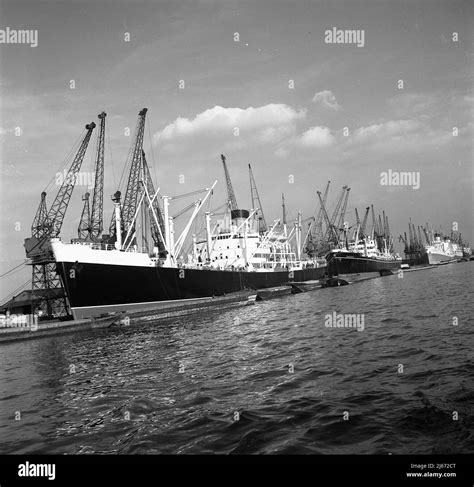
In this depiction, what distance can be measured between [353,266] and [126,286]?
80.1m

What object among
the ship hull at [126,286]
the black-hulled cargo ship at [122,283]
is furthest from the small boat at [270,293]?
the black-hulled cargo ship at [122,283]

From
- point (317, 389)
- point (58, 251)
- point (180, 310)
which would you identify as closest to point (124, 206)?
point (58, 251)

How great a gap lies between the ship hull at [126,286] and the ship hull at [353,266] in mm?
54371

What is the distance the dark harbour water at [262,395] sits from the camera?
26.7 ft

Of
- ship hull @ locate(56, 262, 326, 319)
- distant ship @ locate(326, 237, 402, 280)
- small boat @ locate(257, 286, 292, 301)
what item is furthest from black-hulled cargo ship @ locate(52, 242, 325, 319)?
distant ship @ locate(326, 237, 402, 280)

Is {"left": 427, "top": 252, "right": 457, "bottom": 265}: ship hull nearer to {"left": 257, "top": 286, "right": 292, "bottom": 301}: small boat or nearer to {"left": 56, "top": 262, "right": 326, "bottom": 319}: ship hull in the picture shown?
{"left": 257, "top": 286, "right": 292, "bottom": 301}: small boat

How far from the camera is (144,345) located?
2355cm

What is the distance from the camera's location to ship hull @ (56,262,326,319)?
3925 cm

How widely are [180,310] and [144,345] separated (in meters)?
16.9

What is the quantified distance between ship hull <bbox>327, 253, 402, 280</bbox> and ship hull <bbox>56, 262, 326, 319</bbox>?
5437cm

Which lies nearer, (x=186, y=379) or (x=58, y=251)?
(x=186, y=379)

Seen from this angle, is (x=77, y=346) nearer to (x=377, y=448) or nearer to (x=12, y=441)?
(x=12, y=441)

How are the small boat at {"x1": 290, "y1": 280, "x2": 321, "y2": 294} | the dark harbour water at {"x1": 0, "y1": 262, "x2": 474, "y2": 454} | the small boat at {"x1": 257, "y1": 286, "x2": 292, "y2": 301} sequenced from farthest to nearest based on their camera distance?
the small boat at {"x1": 290, "y1": 280, "x2": 321, "y2": 294} → the small boat at {"x1": 257, "y1": 286, "x2": 292, "y2": 301} → the dark harbour water at {"x1": 0, "y1": 262, "x2": 474, "y2": 454}
